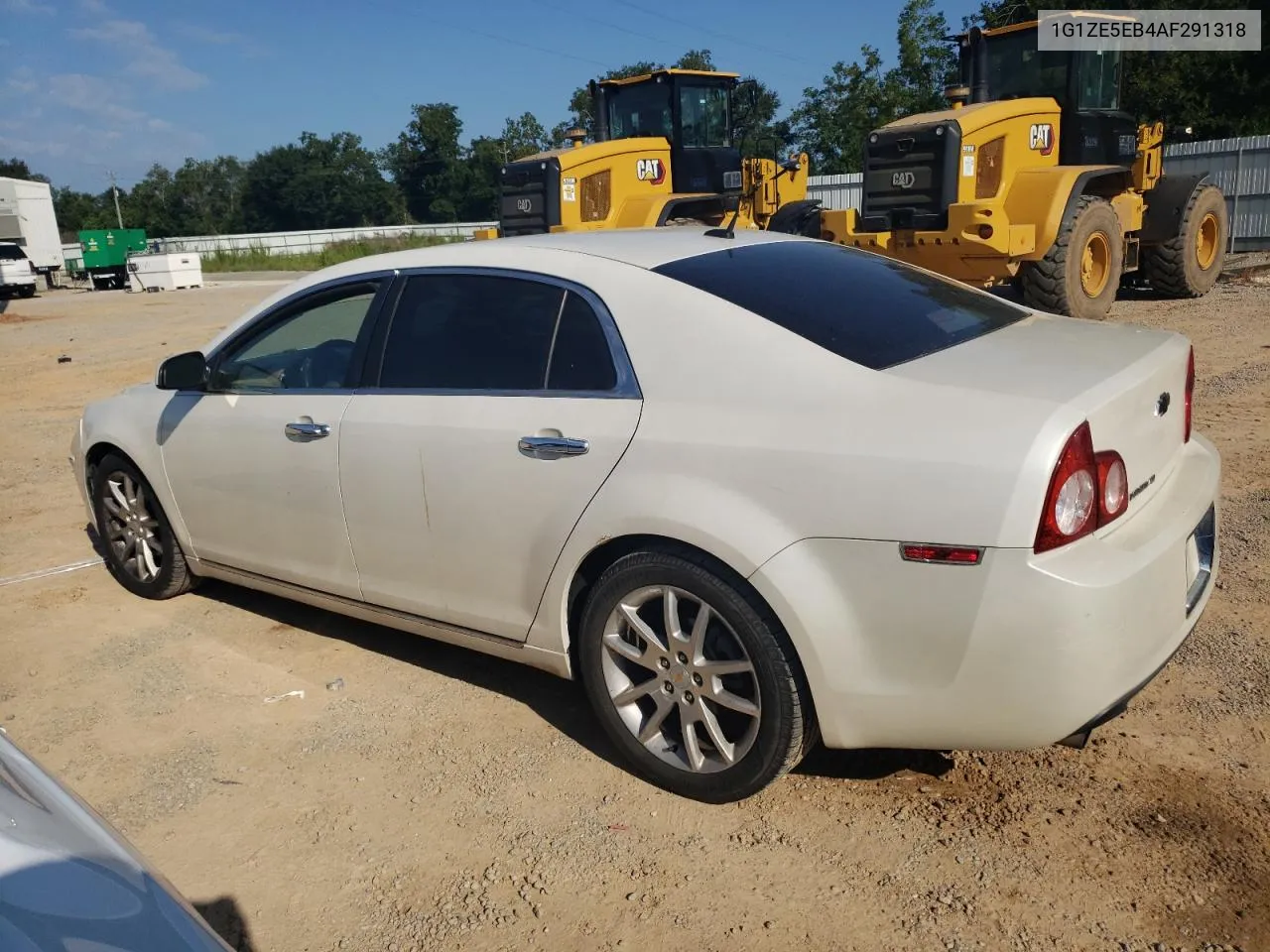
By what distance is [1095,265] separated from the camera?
12.0 metres

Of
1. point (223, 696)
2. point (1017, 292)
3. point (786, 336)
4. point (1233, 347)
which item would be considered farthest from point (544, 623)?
point (1017, 292)

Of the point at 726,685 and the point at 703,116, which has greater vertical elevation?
the point at 703,116

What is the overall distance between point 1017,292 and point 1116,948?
1068 cm

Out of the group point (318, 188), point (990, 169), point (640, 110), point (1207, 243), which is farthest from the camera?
point (318, 188)

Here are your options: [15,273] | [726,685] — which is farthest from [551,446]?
[15,273]

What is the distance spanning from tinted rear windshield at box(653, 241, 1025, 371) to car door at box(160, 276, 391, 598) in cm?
136

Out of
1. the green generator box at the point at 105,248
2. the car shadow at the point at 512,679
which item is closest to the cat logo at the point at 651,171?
the car shadow at the point at 512,679

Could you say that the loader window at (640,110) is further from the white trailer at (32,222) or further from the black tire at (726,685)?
the white trailer at (32,222)

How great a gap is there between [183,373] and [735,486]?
259 cm

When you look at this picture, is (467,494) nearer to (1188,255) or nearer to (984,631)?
(984,631)

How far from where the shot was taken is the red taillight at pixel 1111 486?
8.59 ft

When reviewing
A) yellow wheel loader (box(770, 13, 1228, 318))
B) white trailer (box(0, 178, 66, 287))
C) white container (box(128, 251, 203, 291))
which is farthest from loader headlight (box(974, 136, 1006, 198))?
white trailer (box(0, 178, 66, 287))

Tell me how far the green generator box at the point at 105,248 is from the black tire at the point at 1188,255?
35.8m

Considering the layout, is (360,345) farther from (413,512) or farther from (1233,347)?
(1233,347)
